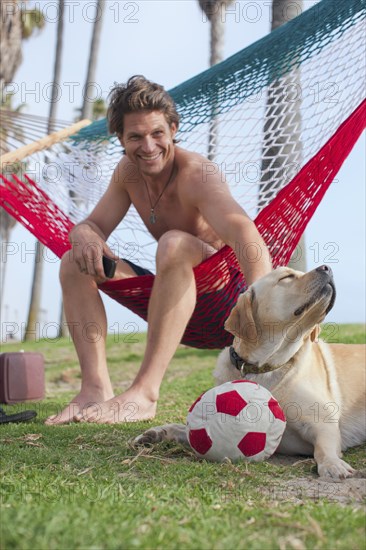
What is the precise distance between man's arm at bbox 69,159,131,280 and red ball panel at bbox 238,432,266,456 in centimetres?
119

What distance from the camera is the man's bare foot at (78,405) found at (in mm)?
2748

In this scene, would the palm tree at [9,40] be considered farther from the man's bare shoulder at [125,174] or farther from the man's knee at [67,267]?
the man's knee at [67,267]

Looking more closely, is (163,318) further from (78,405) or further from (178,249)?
(78,405)

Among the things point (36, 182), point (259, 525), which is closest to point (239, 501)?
point (259, 525)

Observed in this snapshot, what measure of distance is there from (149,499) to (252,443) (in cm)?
57

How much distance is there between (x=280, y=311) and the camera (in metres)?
2.15

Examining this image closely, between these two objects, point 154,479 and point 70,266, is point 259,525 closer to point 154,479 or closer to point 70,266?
point 154,479

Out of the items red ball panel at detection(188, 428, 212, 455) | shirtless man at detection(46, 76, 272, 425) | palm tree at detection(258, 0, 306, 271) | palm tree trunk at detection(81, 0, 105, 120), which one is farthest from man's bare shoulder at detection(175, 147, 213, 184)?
palm tree trunk at detection(81, 0, 105, 120)

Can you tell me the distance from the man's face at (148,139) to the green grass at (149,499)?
113 cm

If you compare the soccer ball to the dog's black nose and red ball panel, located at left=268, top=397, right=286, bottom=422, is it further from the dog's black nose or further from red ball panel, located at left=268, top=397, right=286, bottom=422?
the dog's black nose

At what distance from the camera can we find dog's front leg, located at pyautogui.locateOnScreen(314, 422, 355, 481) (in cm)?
182

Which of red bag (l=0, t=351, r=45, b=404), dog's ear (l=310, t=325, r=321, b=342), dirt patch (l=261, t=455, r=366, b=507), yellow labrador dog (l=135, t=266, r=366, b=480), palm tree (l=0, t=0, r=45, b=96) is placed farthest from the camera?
palm tree (l=0, t=0, r=45, b=96)

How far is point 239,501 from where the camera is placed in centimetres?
146

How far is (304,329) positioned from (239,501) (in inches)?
32.9
